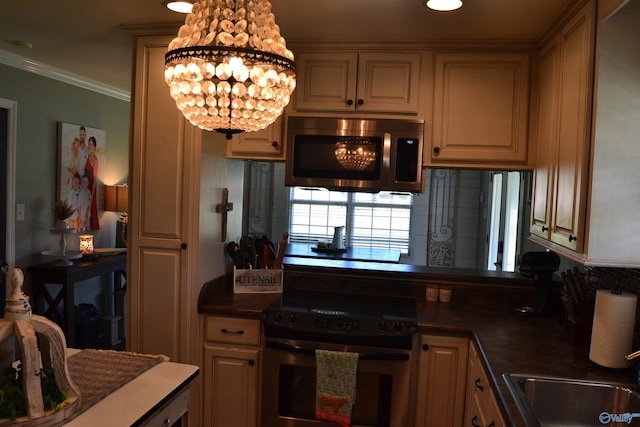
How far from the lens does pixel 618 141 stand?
Result: 176 centimetres

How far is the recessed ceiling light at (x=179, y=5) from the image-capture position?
2205mm

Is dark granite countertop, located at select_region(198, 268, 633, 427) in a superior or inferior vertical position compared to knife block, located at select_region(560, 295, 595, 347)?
inferior

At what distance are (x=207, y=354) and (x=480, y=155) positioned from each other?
1760mm

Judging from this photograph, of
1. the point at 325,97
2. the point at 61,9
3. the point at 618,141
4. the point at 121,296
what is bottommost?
the point at 121,296

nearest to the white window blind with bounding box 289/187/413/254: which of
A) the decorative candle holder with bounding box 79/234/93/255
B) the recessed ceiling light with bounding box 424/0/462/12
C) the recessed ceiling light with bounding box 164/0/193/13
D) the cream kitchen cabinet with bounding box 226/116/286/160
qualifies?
the decorative candle holder with bounding box 79/234/93/255

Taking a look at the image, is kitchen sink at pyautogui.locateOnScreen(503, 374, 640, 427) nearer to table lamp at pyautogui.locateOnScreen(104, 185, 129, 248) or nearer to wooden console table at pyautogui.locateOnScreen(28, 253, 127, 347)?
wooden console table at pyautogui.locateOnScreen(28, 253, 127, 347)

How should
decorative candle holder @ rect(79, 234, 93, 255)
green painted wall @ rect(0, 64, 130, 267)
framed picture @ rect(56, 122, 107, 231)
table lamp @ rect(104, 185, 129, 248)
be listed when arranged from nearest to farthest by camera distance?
green painted wall @ rect(0, 64, 130, 267) → framed picture @ rect(56, 122, 107, 231) → decorative candle holder @ rect(79, 234, 93, 255) → table lamp @ rect(104, 185, 129, 248)

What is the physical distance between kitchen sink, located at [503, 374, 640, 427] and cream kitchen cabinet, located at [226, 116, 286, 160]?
63.9 inches

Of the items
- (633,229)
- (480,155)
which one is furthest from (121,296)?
(633,229)

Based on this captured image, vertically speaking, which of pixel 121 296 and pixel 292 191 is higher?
pixel 292 191

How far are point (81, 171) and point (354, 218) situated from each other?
3650mm

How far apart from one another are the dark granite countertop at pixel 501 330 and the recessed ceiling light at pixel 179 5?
1407 mm

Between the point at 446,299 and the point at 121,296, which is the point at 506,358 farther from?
the point at 121,296

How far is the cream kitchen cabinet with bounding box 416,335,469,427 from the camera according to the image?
246 cm
